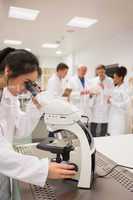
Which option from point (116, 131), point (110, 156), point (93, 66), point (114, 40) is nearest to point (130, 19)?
point (114, 40)

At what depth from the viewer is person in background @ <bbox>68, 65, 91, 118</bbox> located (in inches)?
137

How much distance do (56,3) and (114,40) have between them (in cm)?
262

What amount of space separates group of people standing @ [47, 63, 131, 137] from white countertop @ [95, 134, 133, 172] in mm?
1776

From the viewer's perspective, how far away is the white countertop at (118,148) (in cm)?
106

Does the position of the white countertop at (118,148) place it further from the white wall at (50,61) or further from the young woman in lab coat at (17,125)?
the white wall at (50,61)

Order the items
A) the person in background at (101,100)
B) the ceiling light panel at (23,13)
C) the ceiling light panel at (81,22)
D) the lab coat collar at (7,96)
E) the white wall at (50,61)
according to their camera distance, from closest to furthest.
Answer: the lab coat collar at (7,96) → the person in background at (101,100) → the ceiling light panel at (23,13) → the ceiling light panel at (81,22) → the white wall at (50,61)

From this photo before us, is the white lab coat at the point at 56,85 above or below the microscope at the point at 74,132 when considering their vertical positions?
above

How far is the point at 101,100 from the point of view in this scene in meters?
3.39

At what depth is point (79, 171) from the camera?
806mm

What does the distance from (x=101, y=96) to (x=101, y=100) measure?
0.22ft

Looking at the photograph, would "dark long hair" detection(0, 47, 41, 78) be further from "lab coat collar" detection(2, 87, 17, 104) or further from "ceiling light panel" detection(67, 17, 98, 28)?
"ceiling light panel" detection(67, 17, 98, 28)

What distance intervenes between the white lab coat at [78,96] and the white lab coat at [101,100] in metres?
0.12

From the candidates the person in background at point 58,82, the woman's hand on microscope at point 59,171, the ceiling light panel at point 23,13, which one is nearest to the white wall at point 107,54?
the person in background at point 58,82

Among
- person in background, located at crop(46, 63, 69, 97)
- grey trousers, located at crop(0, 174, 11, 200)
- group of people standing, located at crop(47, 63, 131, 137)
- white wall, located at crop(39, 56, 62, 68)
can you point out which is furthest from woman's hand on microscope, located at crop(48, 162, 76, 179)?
white wall, located at crop(39, 56, 62, 68)
